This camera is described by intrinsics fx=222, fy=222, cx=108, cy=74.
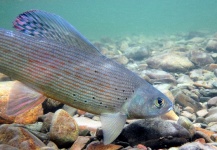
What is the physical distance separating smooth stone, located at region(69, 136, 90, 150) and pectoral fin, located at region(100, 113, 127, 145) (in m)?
0.69

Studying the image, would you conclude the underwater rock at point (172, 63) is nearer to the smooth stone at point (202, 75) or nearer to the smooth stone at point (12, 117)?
the smooth stone at point (202, 75)

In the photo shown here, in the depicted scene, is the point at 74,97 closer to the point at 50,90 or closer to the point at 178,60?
the point at 50,90

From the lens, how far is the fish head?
281 centimetres

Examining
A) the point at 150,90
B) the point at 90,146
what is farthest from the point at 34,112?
the point at 150,90

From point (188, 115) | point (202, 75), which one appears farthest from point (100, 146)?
point (202, 75)

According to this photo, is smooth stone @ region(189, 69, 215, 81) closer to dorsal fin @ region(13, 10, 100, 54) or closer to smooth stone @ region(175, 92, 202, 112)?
smooth stone @ region(175, 92, 202, 112)

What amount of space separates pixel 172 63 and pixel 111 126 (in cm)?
735

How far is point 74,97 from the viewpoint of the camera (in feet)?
8.87

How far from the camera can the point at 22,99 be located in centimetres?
266

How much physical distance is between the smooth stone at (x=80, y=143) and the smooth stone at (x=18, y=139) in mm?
493

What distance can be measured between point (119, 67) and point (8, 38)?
140 centimetres

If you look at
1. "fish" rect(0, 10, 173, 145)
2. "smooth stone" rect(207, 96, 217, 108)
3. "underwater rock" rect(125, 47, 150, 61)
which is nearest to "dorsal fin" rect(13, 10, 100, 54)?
"fish" rect(0, 10, 173, 145)

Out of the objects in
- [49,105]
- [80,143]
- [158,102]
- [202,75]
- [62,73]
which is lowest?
[80,143]

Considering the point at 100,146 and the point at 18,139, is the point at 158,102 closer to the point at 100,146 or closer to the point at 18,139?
the point at 100,146
